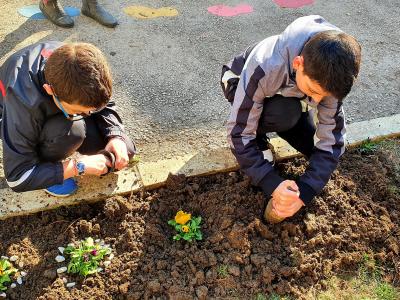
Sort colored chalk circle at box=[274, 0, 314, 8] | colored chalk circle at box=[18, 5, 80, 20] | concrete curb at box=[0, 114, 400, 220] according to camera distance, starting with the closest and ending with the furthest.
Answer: concrete curb at box=[0, 114, 400, 220] → colored chalk circle at box=[18, 5, 80, 20] → colored chalk circle at box=[274, 0, 314, 8]

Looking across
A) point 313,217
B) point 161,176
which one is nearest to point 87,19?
point 161,176

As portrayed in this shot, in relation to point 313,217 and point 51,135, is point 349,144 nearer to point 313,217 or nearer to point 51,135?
point 313,217

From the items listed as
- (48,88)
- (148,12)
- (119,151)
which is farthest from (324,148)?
(148,12)

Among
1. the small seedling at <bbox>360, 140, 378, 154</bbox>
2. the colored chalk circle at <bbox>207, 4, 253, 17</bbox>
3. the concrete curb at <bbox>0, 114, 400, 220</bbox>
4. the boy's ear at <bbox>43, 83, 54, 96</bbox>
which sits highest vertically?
the boy's ear at <bbox>43, 83, 54, 96</bbox>

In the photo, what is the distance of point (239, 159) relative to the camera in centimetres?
264

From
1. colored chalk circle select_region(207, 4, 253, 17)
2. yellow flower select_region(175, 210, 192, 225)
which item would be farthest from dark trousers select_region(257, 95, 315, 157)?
colored chalk circle select_region(207, 4, 253, 17)

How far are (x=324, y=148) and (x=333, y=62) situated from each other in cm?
70

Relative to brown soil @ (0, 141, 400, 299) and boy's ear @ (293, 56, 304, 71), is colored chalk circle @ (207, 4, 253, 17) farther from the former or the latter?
boy's ear @ (293, 56, 304, 71)

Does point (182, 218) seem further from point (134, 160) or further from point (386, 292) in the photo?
point (386, 292)

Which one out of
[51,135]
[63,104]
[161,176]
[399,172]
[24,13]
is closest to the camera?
[63,104]

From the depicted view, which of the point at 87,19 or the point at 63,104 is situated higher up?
the point at 63,104

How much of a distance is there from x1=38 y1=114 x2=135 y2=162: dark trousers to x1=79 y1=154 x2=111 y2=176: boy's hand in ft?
0.40

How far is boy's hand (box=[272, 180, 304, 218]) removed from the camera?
2.47 metres

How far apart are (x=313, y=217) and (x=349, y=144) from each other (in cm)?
74
